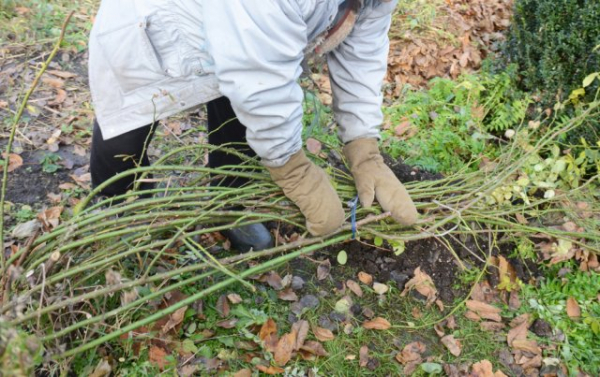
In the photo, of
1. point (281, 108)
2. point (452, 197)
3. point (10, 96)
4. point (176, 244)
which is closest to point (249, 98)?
point (281, 108)

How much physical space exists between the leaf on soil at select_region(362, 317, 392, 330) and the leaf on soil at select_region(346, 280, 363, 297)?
0.49ft

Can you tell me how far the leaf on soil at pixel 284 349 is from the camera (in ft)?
7.10

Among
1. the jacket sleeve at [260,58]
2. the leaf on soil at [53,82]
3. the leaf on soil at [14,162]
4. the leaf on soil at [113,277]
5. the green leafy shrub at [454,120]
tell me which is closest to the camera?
the jacket sleeve at [260,58]

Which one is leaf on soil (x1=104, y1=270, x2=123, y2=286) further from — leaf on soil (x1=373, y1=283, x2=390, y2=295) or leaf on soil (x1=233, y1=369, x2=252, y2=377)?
leaf on soil (x1=373, y1=283, x2=390, y2=295)

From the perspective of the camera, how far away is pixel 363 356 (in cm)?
227

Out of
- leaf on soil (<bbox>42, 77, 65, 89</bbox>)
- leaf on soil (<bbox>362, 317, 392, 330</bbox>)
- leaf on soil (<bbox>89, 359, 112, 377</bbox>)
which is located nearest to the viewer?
leaf on soil (<bbox>89, 359, 112, 377</bbox>)

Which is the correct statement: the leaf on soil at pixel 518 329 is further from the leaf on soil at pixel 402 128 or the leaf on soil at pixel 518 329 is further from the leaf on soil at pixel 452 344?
the leaf on soil at pixel 402 128

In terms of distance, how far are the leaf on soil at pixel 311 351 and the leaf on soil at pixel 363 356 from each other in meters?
0.15

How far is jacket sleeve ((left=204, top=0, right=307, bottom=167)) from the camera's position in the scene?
156cm

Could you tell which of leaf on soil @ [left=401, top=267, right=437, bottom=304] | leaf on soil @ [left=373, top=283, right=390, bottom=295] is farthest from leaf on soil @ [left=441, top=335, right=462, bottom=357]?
leaf on soil @ [left=373, top=283, right=390, bottom=295]

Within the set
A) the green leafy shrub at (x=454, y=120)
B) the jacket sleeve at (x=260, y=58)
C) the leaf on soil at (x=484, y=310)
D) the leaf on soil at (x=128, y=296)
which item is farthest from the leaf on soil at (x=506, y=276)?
the leaf on soil at (x=128, y=296)

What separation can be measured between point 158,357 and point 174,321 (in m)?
0.16

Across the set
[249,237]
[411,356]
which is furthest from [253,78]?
[411,356]

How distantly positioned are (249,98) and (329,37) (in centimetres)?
49
